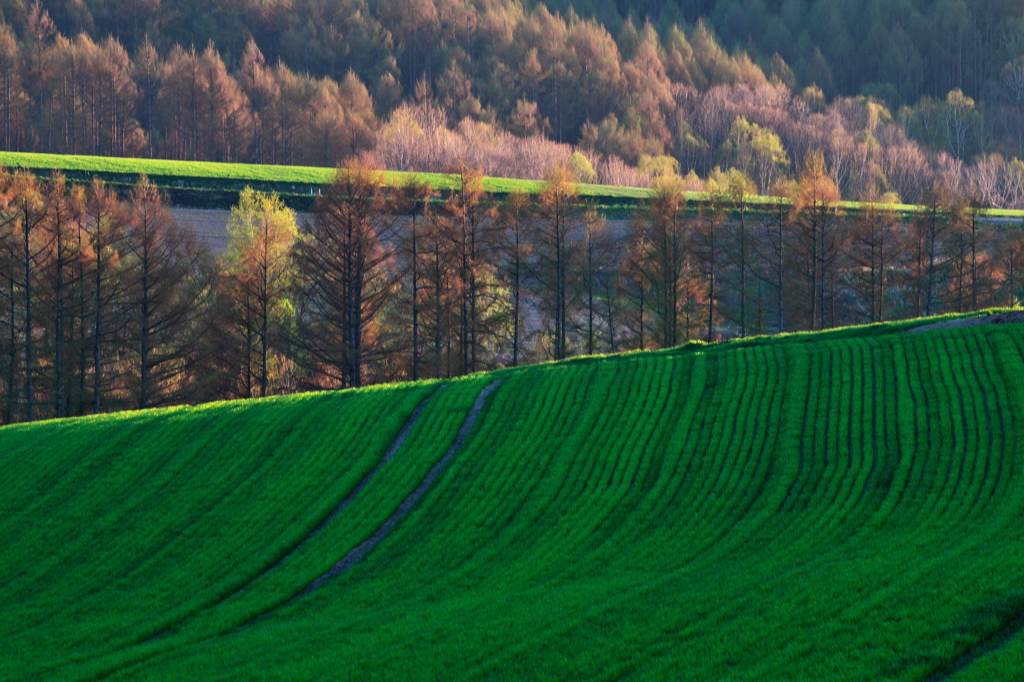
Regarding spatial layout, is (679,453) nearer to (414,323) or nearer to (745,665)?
(745,665)

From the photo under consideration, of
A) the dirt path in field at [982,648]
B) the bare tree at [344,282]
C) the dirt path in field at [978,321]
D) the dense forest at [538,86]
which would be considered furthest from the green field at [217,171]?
the dirt path in field at [982,648]

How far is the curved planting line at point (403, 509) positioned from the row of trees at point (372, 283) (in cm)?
1675

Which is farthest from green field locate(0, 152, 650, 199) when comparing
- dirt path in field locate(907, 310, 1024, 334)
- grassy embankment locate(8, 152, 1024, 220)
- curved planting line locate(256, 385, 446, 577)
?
dirt path in field locate(907, 310, 1024, 334)

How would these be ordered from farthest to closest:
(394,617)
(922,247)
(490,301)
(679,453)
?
(922,247)
(490,301)
(679,453)
(394,617)

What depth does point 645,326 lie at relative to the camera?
4994 centimetres

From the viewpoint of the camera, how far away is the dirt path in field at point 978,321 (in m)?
30.7

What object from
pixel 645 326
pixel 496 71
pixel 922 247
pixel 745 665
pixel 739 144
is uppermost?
pixel 496 71

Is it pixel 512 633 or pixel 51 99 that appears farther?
pixel 51 99

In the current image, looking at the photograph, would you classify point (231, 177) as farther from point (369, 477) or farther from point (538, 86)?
point (538, 86)

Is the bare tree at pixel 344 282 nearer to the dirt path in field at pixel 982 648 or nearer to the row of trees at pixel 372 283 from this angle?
the row of trees at pixel 372 283

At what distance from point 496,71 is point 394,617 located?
118 metres

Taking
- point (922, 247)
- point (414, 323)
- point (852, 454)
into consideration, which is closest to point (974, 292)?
point (922, 247)

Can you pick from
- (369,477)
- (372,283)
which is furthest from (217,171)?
(369,477)

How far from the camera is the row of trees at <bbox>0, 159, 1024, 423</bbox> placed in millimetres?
45094
